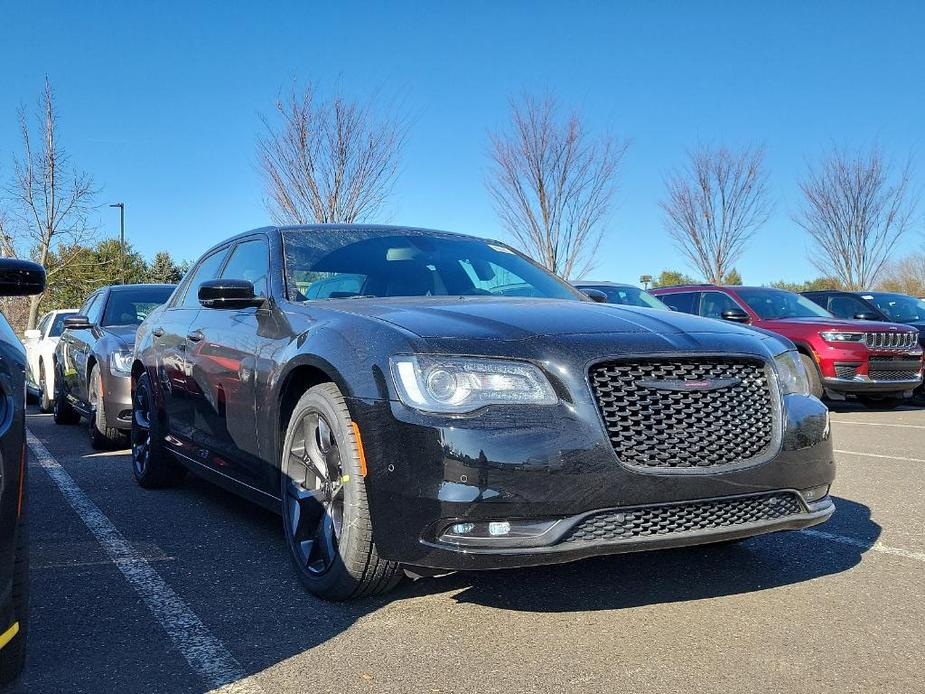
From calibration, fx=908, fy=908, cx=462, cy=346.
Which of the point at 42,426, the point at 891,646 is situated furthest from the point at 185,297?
the point at 42,426

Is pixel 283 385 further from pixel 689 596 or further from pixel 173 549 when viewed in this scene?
pixel 689 596

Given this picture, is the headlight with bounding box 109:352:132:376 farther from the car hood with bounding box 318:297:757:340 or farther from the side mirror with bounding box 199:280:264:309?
the car hood with bounding box 318:297:757:340

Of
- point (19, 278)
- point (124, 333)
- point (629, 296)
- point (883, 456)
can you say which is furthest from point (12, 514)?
point (629, 296)

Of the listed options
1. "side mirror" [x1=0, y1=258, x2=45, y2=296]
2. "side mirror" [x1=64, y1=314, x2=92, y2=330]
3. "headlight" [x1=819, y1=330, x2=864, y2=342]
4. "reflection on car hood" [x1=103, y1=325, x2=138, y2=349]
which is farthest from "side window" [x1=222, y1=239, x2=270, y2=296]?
"headlight" [x1=819, y1=330, x2=864, y2=342]

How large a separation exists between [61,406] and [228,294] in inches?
261

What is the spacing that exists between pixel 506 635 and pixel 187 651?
1059 mm

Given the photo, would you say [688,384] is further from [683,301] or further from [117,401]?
[683,301]

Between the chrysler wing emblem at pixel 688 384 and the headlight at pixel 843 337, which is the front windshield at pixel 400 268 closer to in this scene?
the chrysler wing emblem at pixel 688 384

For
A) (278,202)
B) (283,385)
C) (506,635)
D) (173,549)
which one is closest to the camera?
(506,635)

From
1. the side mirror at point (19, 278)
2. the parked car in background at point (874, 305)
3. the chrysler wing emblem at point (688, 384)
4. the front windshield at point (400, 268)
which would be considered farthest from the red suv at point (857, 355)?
the side mirror at point (19, 278)

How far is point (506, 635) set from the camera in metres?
3.10

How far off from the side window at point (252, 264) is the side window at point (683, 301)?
8045 mm

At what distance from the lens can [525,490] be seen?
287cm

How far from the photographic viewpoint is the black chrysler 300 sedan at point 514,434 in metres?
2.90
